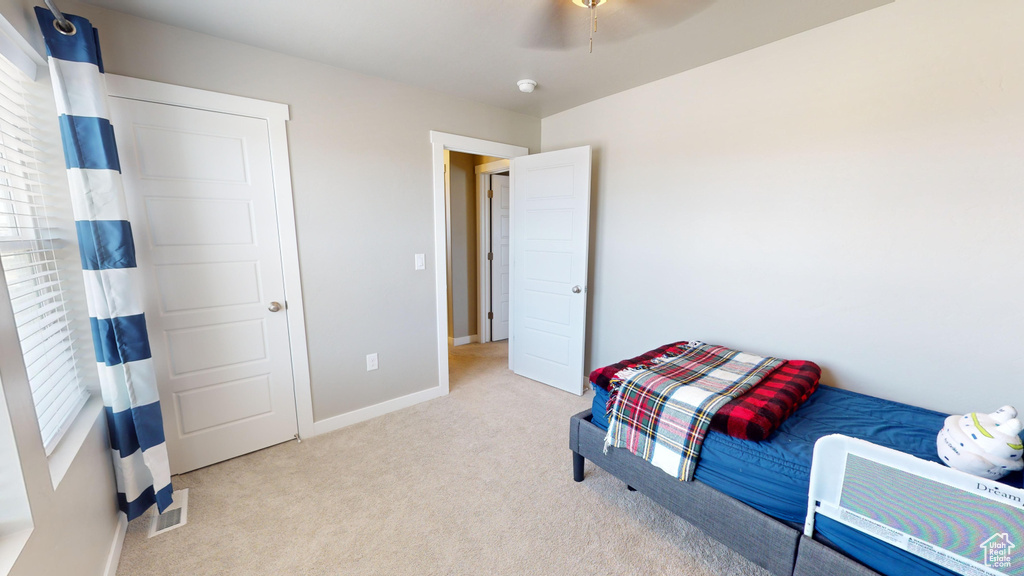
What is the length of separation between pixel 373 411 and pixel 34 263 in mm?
1866

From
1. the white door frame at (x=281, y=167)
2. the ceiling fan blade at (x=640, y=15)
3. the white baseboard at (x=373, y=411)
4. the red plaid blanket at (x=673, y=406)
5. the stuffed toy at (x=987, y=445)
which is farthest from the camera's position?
the white baseboard at (x=373, y=411)

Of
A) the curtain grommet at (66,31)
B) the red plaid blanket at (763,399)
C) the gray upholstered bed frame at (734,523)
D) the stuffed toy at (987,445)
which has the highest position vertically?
the curtain grommet at (66,31)

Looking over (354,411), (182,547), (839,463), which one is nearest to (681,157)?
(839,463)

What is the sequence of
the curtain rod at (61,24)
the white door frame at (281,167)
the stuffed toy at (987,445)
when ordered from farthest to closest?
1. the white door frame at (281,167)
2. the curtain rod at (61,24)
3. the stuffed toy at (987,445)

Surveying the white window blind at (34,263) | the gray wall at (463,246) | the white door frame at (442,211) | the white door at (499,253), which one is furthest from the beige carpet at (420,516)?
the white door at (499,253)

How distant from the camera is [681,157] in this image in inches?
102

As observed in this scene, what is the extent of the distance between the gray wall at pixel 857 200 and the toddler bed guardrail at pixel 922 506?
3.76 feet

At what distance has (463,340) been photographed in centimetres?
461

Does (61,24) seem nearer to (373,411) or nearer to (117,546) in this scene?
(117,546)

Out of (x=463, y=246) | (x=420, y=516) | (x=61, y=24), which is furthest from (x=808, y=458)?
(x=463, y=246)

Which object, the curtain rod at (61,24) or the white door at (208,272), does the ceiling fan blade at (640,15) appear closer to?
the white door at (208,272)

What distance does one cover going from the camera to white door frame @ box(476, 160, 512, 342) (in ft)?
14.0

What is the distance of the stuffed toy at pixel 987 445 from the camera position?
1.10 m
